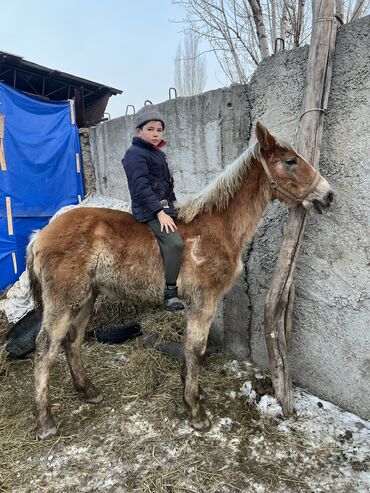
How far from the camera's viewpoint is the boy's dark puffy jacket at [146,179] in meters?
2.94

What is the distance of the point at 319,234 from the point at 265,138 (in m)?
1.00

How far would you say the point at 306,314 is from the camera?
127 inches

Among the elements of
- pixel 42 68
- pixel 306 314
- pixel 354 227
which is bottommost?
pixel 306 314

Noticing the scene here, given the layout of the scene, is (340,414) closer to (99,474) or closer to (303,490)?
(303,490)

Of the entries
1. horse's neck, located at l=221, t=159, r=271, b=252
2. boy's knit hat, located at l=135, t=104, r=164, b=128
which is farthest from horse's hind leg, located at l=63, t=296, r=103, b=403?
boy's knit hat, located at l=135, t=104, r=164, b=128

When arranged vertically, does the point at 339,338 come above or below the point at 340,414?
above

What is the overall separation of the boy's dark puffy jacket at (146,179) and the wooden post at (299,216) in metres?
1.08

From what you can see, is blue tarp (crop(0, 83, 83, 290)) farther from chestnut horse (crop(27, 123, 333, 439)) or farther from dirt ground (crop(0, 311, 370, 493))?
chestnut horse (crop(27, 123, 333, 439))

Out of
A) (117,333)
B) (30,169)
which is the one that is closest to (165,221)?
(117,333)

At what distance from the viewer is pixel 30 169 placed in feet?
22.5

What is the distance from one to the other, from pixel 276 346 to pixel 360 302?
801 millimetres

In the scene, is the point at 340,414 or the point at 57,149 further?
the point at 57,149

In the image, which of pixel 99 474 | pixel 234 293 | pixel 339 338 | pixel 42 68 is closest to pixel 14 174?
pixel 42 68

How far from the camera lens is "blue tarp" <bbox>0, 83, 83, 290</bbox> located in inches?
258
